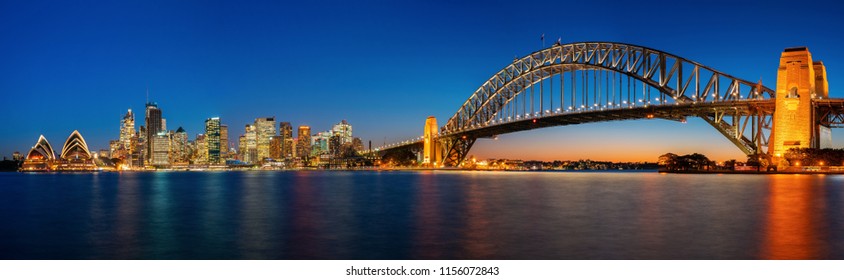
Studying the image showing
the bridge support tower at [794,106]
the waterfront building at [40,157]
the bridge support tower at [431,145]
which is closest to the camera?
the bridge support tower at [794,106]

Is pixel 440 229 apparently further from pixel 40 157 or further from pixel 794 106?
pixel 40 157

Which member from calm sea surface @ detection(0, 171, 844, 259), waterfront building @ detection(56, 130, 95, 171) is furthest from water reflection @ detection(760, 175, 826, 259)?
→ waterfront building @ detection(56, 130, 95, 171)

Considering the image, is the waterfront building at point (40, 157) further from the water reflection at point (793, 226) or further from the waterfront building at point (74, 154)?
the water reflection at point (793, 226)

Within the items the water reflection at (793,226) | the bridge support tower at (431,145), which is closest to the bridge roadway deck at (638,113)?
the bridge support tower at (431,145)

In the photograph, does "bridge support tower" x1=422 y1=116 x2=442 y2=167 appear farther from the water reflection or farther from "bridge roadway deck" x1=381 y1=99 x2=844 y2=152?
the water reflection

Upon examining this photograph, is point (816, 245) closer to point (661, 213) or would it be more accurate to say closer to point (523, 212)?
point (661, 213)

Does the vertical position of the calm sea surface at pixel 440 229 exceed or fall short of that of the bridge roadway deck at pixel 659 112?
it falls short
